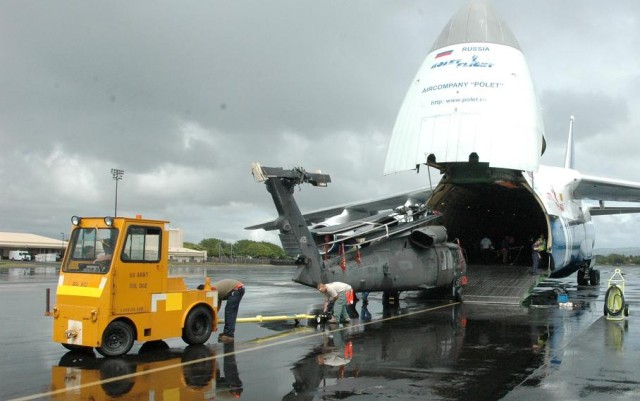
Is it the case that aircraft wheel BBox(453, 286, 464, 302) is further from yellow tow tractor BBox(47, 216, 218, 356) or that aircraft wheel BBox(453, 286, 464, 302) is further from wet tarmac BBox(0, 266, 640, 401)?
yellow tow tractor BBox(47, 216, 218, 356)

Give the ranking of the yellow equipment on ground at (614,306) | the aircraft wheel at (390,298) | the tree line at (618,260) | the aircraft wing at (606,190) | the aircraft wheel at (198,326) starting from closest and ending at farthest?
the aircraft wheel at (198,326) → the yellow equipment on ground at (614,306) → the aircraft wheel at (390,298) → the aircraft wing at (606,190) → the tree line at (618,260)

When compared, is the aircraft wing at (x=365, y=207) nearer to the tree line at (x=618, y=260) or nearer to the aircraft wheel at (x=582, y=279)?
the aircraft wheel at (x=582, y=279)

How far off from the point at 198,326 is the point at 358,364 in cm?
335

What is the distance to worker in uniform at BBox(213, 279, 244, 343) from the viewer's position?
1129cm

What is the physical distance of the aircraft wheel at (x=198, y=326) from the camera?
33.8ft

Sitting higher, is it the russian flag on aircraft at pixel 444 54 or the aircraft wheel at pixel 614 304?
the russian flag on aircraft at pixel 444 54

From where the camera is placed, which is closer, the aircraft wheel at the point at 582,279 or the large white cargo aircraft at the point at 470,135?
the large white cargo aircraft at the point at 470,135

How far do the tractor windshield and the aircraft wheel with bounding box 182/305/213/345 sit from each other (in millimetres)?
1837

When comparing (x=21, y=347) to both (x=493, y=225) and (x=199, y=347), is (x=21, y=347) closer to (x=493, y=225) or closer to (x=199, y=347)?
(x=199, y=347)

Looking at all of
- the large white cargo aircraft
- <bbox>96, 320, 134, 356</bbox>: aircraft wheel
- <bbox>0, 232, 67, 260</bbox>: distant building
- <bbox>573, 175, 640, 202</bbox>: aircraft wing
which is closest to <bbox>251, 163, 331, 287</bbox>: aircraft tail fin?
the large white cargo aircraft

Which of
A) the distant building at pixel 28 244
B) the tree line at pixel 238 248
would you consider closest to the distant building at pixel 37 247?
the distant building at pixel 28 244

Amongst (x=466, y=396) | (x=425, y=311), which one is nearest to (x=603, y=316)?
(x=425, y=311)

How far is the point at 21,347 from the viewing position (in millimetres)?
10273

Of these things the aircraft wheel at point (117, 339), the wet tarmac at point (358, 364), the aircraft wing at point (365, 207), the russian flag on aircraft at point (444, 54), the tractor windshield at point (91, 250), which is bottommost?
the wet tarmac at point (358, 364)
